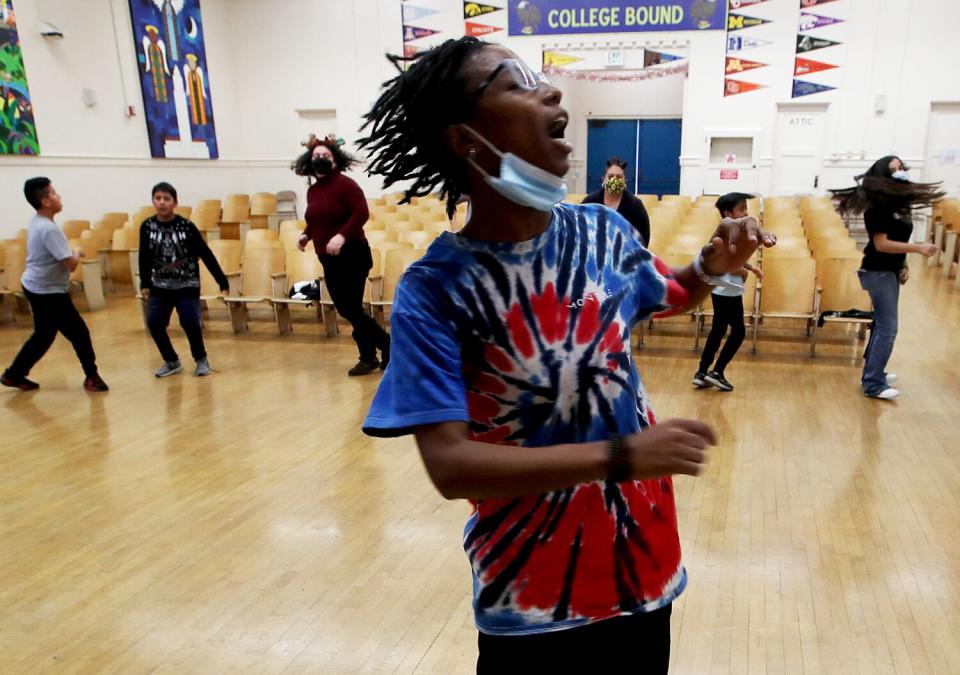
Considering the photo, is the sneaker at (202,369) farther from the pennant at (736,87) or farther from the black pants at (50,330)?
the pennant at (736,87)

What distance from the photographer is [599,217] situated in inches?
43.9

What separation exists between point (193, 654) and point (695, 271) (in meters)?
2.00

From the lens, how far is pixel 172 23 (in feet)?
39.2

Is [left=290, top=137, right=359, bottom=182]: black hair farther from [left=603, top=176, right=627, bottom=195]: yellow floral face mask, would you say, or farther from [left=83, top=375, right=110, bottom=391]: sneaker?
[left=83, top=375, right=110, bottom=391]: sneaker

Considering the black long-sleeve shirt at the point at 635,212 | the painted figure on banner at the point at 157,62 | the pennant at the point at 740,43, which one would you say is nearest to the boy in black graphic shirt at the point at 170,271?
the black long-sleeve shirt at the point at 635,212

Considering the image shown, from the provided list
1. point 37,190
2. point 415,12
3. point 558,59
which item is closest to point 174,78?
point 415,12

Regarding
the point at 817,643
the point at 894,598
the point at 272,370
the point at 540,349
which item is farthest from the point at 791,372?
the point at 540,349

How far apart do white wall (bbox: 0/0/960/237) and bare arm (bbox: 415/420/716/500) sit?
981cm

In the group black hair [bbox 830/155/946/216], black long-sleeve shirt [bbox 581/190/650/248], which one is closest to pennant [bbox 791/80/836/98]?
black hair [bbox 830/155/946/216]

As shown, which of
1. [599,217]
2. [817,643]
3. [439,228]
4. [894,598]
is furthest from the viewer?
[439,228]

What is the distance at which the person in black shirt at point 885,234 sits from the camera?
13.2ft

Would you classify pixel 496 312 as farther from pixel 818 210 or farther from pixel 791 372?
pixel 818 210

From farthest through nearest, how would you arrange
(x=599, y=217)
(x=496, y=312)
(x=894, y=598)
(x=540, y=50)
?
(x=540, y=50), (x=894, y=598), (x=599, y=217), (x=496, y=312)

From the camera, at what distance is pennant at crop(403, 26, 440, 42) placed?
44.1ft
